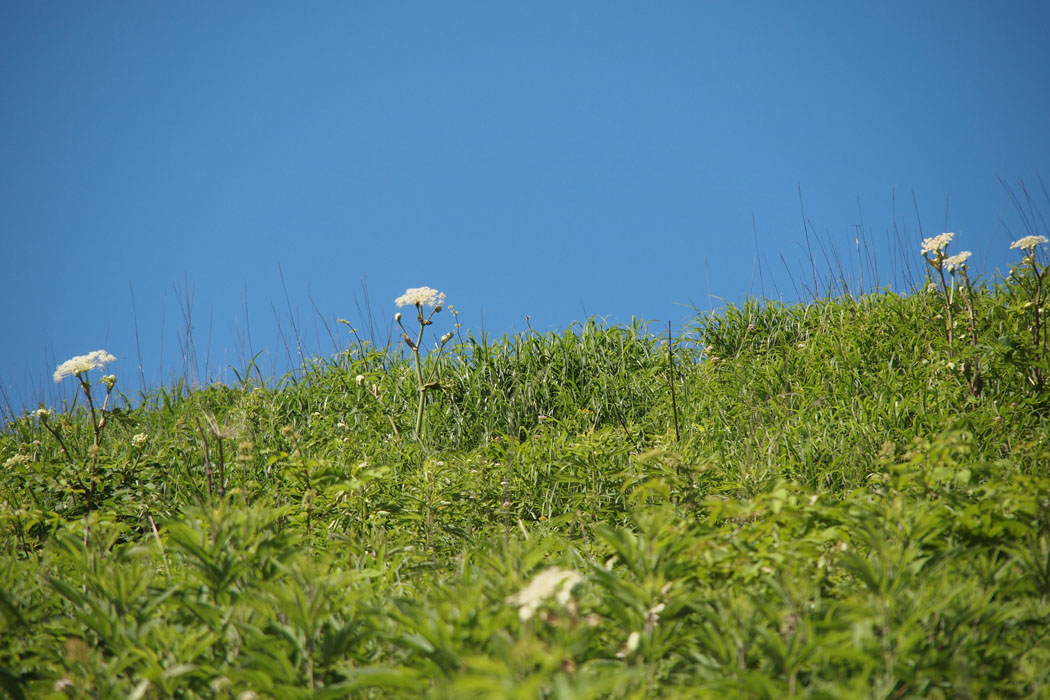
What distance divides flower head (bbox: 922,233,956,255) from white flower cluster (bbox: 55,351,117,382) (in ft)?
14.8

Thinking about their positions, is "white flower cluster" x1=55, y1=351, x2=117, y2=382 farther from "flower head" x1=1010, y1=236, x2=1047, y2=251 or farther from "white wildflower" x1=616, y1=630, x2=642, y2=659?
"flower head" x1=1010, y1=236, x2=1047, y2=251

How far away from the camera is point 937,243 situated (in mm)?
4441

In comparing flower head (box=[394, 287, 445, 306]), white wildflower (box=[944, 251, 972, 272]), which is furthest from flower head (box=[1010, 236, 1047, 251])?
flower head (box=[394, 287, 445, 306])

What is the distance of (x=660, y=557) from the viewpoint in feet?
6.70

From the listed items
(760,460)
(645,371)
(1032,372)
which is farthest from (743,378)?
(1032,372)

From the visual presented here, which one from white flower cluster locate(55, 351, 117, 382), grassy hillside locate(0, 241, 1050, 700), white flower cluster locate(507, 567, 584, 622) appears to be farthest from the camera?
white flower cluster locate(55, 351, 117, 382)

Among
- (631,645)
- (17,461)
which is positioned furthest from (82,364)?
(631,645)

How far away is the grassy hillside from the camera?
179cm

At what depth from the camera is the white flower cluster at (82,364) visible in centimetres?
373

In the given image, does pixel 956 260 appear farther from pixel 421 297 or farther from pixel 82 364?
pixel 82 364

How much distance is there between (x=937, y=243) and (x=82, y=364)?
4677 millimetres

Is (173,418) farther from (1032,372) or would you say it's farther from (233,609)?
(1032,372)

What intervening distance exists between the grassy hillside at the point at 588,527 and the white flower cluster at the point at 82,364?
3 cm

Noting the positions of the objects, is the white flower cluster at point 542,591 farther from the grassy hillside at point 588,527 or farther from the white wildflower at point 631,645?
the white wildflower at point 631,645
